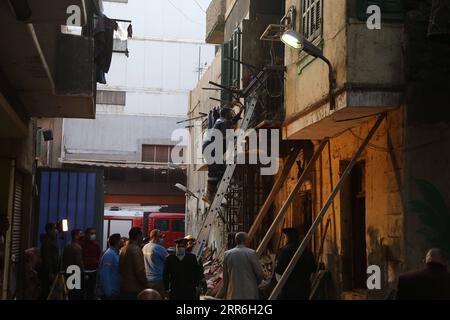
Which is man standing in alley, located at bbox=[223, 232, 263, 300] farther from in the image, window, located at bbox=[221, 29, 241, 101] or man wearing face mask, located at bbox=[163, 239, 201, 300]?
window, located at bbox=[221, 29, 241, 101]

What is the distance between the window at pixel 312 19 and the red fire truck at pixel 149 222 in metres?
21.0

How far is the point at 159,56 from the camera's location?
4503 centimetres

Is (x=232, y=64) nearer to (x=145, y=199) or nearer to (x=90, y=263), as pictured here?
(x=90, y=263)

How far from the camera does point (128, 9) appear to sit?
44.0m

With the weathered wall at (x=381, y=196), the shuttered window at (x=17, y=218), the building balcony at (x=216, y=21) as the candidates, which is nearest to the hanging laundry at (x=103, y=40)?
the shuttered window at (x=17, y=218)

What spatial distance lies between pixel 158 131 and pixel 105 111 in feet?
21.1

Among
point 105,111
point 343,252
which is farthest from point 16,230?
point 105,111

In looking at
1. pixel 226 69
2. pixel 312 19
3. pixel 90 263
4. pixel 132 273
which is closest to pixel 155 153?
pixel 226 69

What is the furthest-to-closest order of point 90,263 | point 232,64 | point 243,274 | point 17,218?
point 232,64, point 17,218, point 90,263, point 243,274

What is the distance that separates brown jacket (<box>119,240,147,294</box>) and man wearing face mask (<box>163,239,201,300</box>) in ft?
1.51

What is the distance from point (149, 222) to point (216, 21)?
15202 millimetres

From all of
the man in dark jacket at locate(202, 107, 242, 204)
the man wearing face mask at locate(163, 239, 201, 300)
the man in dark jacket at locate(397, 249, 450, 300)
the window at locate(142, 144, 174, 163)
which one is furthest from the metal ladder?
the window at locate(142, 144, 174, 163)
